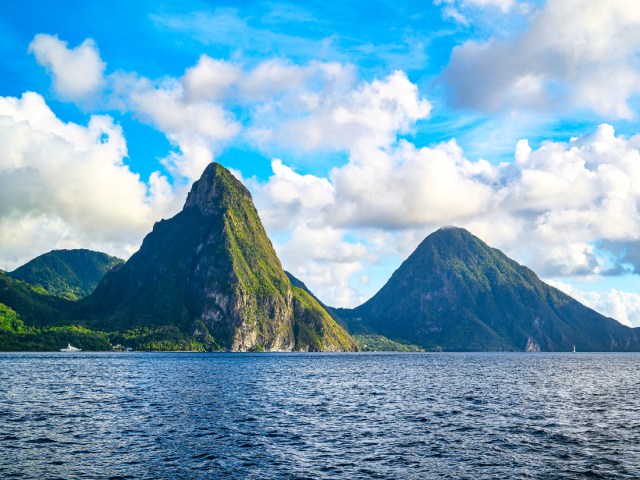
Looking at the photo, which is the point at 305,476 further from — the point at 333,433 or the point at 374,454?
the point at 333,433

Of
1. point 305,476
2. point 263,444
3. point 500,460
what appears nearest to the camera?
point 305,476

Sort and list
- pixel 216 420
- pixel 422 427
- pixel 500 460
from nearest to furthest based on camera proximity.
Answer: pixel 500 460 → pixel 422 427 → pixel 216 420

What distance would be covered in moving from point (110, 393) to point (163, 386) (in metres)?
18.8

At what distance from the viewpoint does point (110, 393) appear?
340 feet

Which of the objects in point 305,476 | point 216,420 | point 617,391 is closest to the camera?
point 305,476

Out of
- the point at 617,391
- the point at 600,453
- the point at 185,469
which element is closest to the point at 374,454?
the point at 185,469

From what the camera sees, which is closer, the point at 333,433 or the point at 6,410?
the point at 333,433

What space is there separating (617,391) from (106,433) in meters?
106

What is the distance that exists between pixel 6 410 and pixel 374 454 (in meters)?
54.0

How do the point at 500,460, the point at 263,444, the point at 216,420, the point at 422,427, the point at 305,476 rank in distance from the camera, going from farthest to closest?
the point at 216,420, the point at 422,427, the point at 263,444, the point at 500,460, the point at 305,476

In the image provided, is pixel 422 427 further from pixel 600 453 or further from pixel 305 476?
pixel 305 476

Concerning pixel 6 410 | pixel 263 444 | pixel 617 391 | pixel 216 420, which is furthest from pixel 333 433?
pixel 617 391

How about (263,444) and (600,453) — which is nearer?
(600,453)

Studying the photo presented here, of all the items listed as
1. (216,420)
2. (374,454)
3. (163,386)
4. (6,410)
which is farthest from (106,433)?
(163,386)
